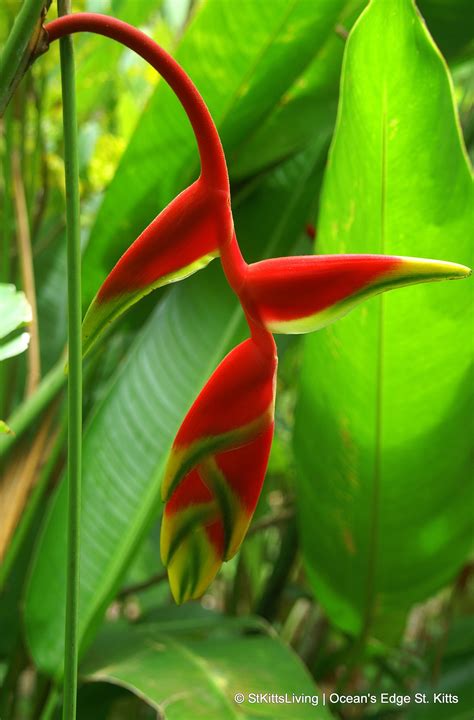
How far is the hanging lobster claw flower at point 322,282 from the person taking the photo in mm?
Result: 171

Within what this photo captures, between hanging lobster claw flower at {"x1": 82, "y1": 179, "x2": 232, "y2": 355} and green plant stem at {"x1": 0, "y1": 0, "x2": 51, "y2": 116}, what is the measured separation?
0.20 ft

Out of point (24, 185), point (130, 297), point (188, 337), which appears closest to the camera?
point (130, 297)

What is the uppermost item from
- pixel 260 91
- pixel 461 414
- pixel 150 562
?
pixel 260 91

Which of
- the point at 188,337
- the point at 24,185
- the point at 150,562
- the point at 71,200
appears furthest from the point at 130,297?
the point at 150,562

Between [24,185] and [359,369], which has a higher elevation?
[24,185]

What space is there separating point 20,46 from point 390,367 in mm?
318

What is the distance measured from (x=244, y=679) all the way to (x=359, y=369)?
22 centimetres

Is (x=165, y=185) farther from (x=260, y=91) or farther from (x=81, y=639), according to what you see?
(x=81, y=639)

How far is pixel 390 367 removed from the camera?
0.46m

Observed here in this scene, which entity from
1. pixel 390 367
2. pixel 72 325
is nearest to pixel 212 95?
pixel 390 367

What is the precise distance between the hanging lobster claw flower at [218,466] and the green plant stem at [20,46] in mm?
99

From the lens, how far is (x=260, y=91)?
0.49 meters

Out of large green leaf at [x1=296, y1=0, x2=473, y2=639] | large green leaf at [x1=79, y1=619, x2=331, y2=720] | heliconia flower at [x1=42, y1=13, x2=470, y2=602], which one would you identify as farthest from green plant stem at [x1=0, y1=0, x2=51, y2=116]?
large green leaf at [x1=79, y1=619, x2=331, y2=720]

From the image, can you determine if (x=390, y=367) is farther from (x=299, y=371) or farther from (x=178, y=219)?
(x=178, y=219)
